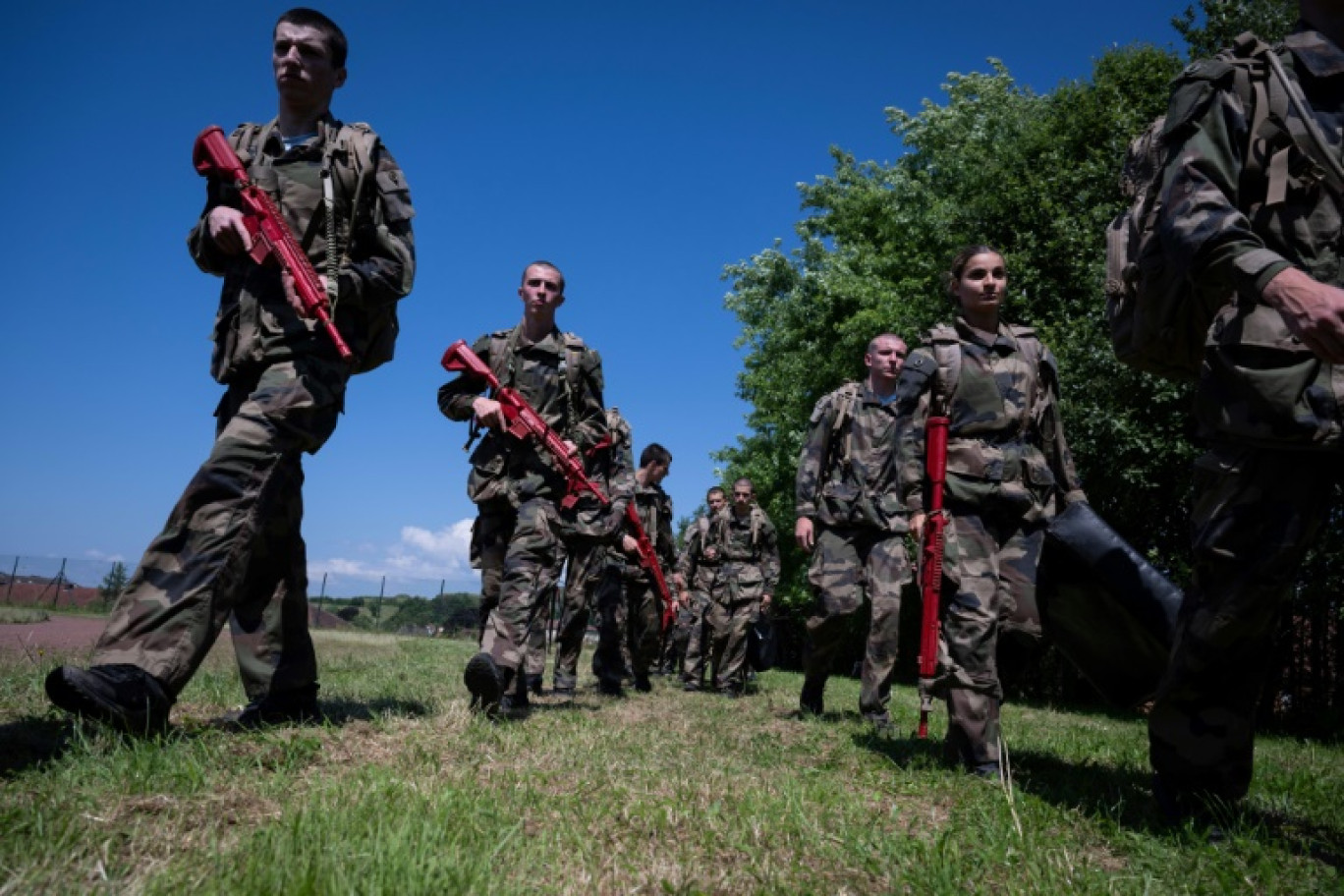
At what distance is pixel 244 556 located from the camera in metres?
3.42

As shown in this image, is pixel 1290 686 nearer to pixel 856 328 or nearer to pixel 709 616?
pixel 709 616

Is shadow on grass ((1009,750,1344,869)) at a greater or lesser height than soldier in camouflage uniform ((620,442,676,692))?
lesser

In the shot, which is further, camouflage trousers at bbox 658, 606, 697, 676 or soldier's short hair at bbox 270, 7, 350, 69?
camouflage trousers at bbox 658, 606, 697, 676

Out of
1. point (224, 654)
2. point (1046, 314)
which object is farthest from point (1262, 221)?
point (1046, 314)

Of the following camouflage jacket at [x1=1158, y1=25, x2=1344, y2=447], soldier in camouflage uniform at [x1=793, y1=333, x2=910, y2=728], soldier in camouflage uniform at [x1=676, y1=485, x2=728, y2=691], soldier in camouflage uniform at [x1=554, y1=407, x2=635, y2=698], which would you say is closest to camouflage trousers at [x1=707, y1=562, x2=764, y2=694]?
soldier in camouflage uniform at [x1=676, y1=485, x2=728, y2=691]

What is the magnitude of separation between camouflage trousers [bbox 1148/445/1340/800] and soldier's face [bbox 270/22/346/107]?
154 inches

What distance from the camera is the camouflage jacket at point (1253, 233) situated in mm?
2588

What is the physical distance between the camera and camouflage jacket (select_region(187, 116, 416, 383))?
3758 mm

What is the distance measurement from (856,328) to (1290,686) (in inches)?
483

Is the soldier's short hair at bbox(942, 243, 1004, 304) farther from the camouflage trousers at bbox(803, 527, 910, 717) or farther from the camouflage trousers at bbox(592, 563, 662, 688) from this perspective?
the camouflage trousers at bbox(592, 563, 662, 688)

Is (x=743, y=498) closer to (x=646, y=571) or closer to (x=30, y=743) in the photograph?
(x=646, y=571)

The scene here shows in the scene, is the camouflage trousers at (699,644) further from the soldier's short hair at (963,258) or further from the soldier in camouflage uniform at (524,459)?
the soldier's short hair at (963,258)

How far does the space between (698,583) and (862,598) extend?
5933 mm

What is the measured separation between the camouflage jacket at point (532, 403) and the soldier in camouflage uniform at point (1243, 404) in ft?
12.1
